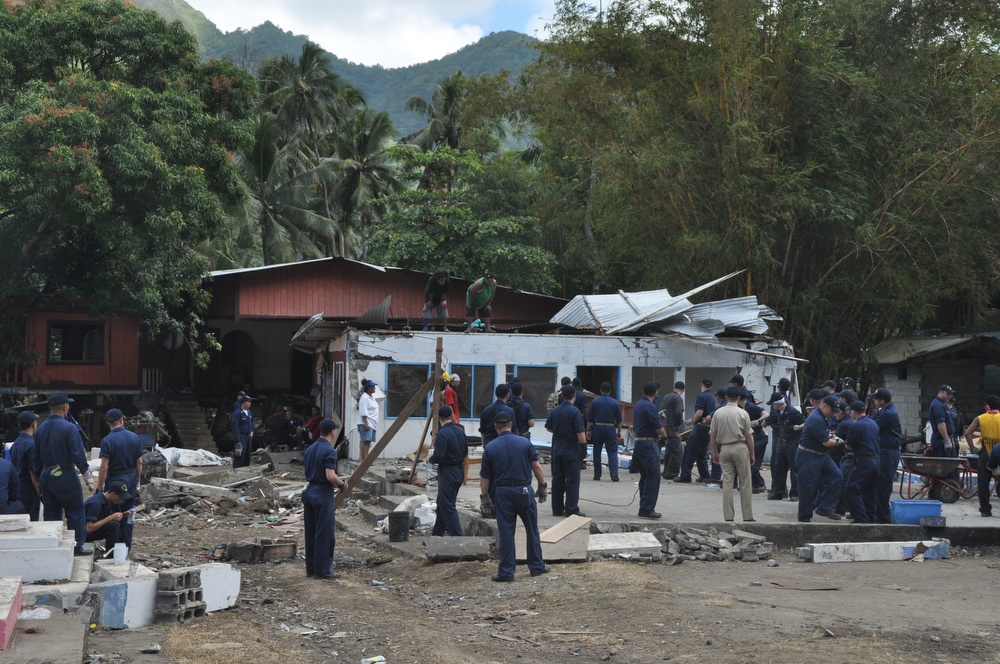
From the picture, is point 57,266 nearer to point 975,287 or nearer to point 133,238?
point 133,238

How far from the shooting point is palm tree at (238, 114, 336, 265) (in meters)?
35.0

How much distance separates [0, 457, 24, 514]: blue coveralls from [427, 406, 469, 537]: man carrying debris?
4.49 metres

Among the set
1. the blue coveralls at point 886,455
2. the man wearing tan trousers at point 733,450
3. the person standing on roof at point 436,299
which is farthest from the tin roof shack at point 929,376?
the man wearing tan trousers at point 733,450

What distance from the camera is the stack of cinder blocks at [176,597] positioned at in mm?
8930

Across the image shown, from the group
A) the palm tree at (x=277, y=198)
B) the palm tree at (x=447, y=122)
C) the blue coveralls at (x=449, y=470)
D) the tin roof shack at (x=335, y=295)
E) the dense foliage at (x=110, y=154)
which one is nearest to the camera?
the blue coveralls at (x=449, y=470)

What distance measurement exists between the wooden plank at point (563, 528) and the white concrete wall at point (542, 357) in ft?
30.1

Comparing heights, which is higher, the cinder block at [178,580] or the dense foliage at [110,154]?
the dense foliage at [110,154]

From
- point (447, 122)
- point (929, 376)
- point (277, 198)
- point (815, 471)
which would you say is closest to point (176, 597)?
point (815, 471)

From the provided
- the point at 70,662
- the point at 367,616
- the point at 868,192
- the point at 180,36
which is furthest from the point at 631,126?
the point at 70,662

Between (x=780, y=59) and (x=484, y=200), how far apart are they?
436 inches

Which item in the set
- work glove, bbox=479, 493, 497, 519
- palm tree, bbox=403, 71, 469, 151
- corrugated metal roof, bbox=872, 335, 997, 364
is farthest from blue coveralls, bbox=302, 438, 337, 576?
palm tree, bbox=403, 71, 469, 151

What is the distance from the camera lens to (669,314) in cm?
2122

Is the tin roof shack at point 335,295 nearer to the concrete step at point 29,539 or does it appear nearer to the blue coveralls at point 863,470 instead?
the blue coveralls at point 863,470

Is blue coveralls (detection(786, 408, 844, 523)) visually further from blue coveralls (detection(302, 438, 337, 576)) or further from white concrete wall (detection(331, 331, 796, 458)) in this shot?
white concrete wall (detection(331, 331, 796, 458))
